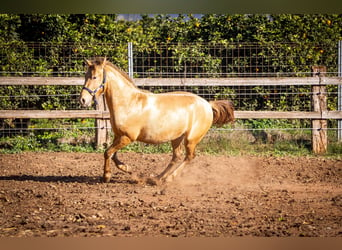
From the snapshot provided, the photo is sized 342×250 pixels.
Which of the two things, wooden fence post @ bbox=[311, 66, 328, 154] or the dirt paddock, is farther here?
wooden fence post @ bbox=[311, 66, 328, 154]

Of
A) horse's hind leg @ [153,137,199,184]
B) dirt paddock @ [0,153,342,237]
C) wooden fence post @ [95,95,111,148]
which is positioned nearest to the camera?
dirt paddock @ [0,153,342,237]

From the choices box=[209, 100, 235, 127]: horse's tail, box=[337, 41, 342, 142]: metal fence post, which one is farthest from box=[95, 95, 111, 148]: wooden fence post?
box=[337, 41, 342, 142]: metal fence post

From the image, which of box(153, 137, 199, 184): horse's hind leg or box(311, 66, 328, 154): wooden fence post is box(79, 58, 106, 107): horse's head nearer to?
box(153, 137, 199, 184): horse's hind leg

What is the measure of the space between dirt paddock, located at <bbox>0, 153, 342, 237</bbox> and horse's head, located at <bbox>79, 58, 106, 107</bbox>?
0.90 metres

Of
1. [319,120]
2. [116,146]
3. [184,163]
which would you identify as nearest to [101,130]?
[116,146]

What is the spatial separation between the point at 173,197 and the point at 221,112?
1134 mm

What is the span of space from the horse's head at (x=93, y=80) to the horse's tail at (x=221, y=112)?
4.04 feet

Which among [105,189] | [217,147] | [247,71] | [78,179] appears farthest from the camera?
[247,71]

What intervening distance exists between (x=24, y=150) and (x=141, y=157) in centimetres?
143

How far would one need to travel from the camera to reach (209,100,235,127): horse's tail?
472cm

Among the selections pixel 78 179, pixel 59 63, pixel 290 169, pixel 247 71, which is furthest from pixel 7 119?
pixel 290 169

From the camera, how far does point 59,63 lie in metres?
5.55

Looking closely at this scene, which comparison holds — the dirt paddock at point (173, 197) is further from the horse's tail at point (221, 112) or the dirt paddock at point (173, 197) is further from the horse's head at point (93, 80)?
the horse's head at point (93, 80)

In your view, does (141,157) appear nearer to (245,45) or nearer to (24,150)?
(24,150)
